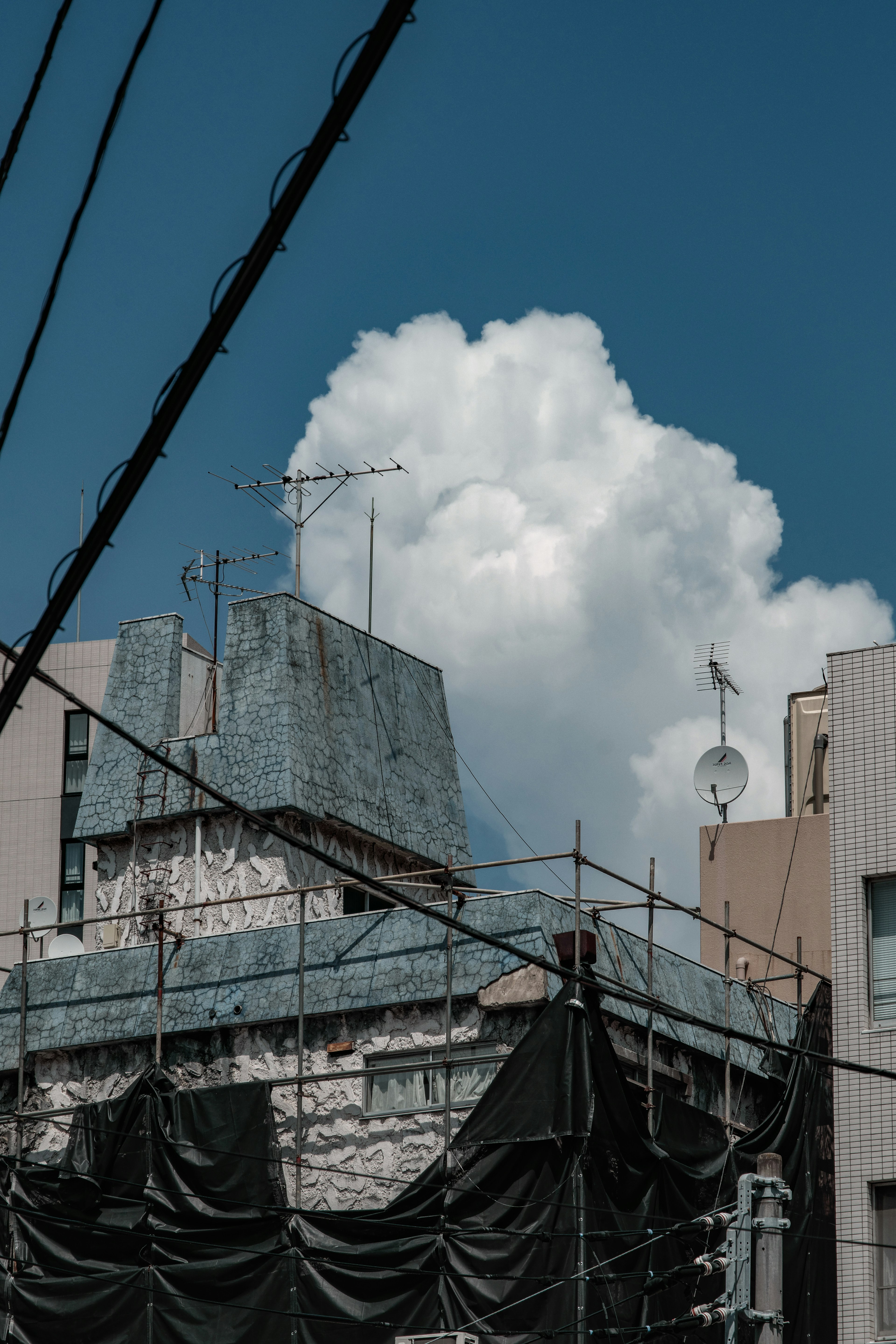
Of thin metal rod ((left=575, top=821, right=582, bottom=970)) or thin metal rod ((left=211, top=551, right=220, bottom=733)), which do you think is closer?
thin metal rod ((left=575, top=821, right=582, bottom=970))

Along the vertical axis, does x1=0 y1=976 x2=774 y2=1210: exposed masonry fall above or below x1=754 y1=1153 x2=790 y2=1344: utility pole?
above

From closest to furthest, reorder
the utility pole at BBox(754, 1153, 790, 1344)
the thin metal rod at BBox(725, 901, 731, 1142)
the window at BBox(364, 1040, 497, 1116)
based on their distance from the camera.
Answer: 1. the utility pole at BBox(754, 1153, 790, 1344)
2. the window at BBox(364, 1040, 497, 1116)
3. the thin metal rod at BBox(725, 901, 731, 1142)

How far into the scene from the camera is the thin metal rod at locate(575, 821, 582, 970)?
19297 millimetres

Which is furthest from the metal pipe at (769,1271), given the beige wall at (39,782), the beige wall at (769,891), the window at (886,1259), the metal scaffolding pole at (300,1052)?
the beige wall at (39,782)

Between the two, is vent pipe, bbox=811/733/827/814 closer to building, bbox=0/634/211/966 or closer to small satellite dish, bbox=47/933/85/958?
small satellite dish, bbox=47/933/85/958

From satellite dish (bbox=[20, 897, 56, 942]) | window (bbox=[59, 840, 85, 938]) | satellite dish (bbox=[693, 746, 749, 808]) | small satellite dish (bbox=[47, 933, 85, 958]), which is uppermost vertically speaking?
window (bbox=[59, 840, 85, 938])

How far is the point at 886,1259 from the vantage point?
18.5 metres

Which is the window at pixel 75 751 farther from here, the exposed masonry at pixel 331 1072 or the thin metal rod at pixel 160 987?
the thin metal rod at pixel 160 987

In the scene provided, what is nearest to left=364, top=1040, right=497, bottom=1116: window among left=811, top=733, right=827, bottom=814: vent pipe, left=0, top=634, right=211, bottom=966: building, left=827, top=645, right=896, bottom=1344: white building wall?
left=827, top=645, right=896, bottom=1344: white building wall

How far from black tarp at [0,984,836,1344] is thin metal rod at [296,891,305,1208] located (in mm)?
304

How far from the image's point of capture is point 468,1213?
752 inches

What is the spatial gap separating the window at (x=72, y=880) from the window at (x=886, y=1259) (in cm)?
3705

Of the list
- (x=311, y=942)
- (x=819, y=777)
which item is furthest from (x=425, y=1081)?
(x=819, y=777)

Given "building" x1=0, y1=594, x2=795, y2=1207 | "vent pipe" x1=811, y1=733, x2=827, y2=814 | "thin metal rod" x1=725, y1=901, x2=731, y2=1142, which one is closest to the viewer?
"building" x1=0, y1=594, x2=795, y2=1207
